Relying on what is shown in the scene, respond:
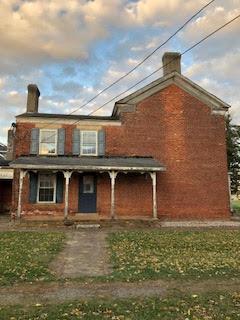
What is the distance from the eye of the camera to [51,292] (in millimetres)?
7148

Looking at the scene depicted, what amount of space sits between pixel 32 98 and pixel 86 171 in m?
8.06

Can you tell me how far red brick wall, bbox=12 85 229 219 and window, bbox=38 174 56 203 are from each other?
3.86ft

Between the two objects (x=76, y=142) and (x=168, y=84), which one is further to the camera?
(x=168, y=84)

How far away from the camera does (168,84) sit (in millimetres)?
23641

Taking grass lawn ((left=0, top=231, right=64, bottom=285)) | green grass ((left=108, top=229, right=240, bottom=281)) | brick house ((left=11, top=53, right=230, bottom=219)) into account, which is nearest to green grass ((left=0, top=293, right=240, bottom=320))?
green grass ((left=108, top=229, right=240, bottom=281))

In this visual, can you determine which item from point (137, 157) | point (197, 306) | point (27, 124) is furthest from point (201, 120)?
point (197, 306)

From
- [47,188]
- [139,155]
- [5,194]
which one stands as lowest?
[5,194]

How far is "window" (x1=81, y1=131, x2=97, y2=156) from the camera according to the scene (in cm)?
2251

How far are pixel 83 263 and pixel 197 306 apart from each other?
14.8ft

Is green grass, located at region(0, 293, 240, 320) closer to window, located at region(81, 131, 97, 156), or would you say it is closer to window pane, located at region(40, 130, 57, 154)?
window, located at region(81, 131, 97, 156)

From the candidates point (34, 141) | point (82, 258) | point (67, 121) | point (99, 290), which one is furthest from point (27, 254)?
point (67, 121)

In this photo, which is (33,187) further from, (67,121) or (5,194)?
(5,194)

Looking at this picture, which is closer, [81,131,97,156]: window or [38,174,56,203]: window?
[38,174,56,203]: window

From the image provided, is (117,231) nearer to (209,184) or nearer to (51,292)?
(209,184)
